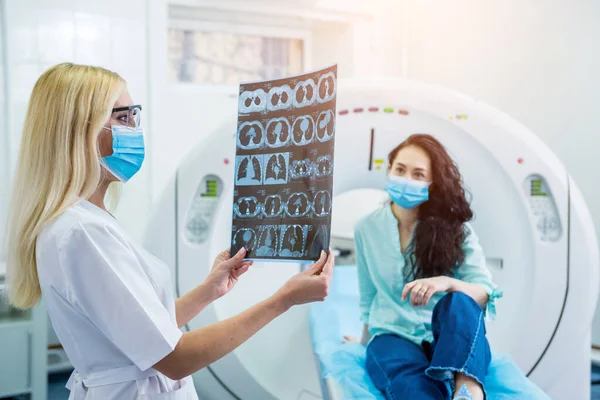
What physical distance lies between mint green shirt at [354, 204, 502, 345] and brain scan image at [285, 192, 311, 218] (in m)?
0.66

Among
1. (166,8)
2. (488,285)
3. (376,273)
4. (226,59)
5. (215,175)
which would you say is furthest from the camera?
(226,59)

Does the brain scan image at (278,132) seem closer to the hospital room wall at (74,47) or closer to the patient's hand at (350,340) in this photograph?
the patient's hand at (350,340)

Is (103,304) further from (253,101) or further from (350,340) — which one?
(350,340)

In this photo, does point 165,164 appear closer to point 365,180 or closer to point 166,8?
point 166,8

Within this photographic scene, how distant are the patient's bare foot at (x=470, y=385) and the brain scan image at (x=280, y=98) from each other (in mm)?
733

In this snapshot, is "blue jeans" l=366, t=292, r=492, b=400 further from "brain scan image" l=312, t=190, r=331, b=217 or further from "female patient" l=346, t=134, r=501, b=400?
"brain scan image" l=312, t=190, r=331, b=217

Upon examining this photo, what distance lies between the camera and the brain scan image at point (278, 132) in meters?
1.14

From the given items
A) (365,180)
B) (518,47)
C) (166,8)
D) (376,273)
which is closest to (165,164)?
(166,8)

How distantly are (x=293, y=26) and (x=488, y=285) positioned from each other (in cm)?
238

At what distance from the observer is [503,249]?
189 cm

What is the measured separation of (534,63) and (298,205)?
2336 mm

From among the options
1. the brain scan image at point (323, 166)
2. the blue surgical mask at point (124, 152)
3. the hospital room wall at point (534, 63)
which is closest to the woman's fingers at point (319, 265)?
the brain scan image at point (323, 166)

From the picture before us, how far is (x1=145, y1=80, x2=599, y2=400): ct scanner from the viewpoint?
72.6 inches

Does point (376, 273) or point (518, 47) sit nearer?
point (376, 273)
